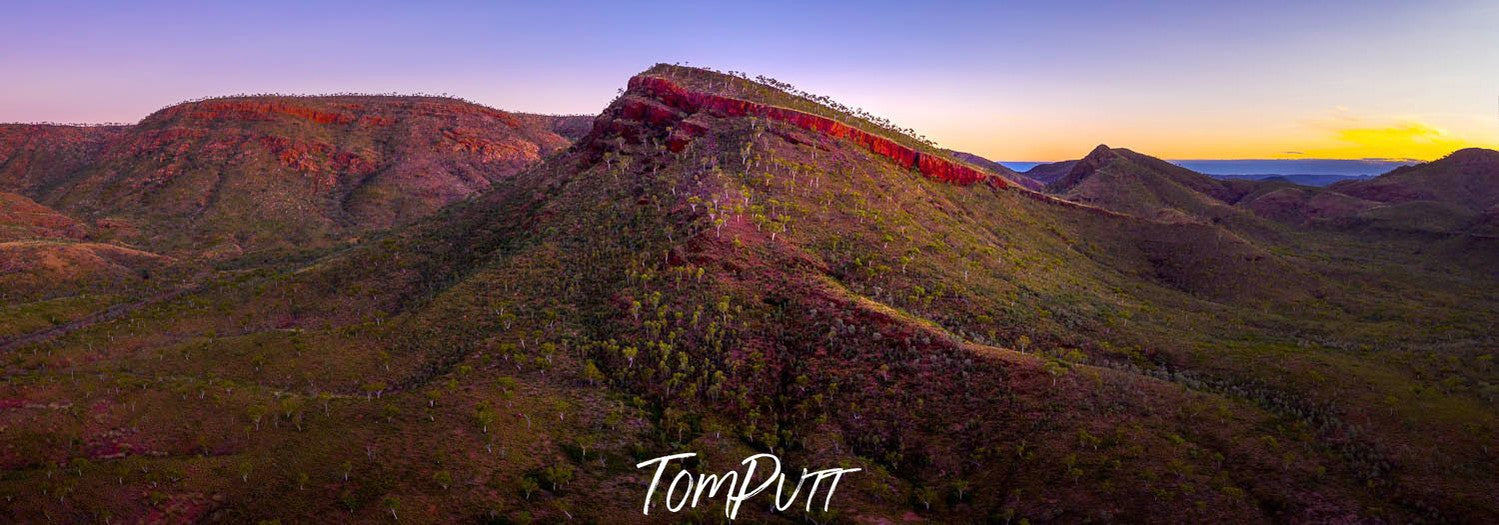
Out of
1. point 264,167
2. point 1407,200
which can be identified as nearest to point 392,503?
point 264,167

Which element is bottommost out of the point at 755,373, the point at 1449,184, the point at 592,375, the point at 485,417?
the point at 485,417

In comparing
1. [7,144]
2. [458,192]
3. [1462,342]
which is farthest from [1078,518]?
[7,144]

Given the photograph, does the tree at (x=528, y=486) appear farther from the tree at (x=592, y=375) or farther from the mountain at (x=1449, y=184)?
the mountain at (x=1449, y=184)

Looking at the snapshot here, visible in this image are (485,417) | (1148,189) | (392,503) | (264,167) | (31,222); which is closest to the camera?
(392,503)

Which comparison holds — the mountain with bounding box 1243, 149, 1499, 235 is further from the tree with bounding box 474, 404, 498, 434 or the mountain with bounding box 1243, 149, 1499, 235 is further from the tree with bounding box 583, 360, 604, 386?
the tree with bounding box 474, 404, 498, 434

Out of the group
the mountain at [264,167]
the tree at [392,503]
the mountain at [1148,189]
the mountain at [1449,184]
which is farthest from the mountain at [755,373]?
the mountain at [1449,184]

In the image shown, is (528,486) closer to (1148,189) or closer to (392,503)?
(392,503)

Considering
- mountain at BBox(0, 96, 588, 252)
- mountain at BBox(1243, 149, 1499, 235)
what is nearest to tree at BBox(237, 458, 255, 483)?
mountain at BBox(0, 96, 588, 252)

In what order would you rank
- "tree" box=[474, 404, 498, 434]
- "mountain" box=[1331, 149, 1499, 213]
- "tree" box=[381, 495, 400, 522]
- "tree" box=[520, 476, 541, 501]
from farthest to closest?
"mountain" box=[1331, 149, 1499, 213] < "tree" box=[474, 404, 498, 434] < "tree" box=[520, 476, 541, 501] < "tree" box=[381, 495, 400, 522]
